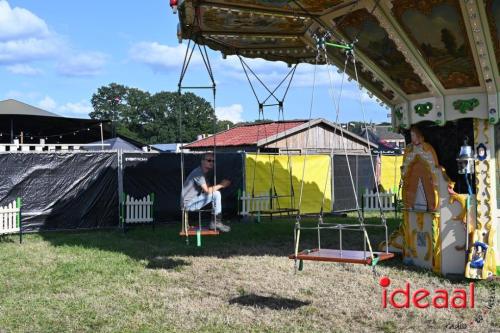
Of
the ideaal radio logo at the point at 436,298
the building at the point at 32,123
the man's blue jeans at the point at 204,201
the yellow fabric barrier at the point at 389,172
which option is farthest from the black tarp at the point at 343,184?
the building at the point at 32,123

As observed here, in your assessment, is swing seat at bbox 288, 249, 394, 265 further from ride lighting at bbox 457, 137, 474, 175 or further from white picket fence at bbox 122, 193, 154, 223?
white picket fence at bbox 122, 193, 154, 223

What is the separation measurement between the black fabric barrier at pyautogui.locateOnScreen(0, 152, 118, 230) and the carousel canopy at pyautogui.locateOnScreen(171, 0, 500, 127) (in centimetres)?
595

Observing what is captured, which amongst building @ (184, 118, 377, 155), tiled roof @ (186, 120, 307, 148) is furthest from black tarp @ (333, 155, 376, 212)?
tiled roof @ (186, 120, 307, 148)

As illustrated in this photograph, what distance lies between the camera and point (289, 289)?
736cm

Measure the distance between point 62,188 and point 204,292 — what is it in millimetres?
7818

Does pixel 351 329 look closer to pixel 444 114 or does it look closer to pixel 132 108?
pixel 444 114

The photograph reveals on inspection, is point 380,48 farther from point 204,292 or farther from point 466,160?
point 204,292

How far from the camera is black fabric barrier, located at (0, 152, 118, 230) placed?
1331 centimetres

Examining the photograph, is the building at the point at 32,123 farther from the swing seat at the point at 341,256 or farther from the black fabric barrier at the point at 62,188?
the swing seat at the point at 341,256

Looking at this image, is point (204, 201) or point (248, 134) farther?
point (248, 134)

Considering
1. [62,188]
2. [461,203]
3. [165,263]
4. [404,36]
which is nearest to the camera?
[404,36]

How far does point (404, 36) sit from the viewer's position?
773cm

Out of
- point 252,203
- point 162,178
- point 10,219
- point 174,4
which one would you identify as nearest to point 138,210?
point 162,178

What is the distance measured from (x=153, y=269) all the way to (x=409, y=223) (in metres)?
4.24
